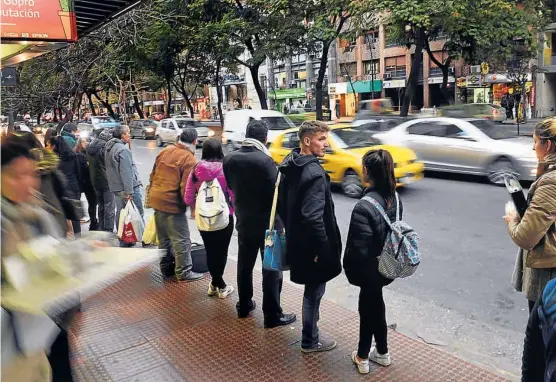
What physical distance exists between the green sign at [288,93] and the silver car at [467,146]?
39.7m

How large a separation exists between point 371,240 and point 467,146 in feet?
30.9

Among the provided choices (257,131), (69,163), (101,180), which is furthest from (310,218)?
(69,163)

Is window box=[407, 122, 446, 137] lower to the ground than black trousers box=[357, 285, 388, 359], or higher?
higher

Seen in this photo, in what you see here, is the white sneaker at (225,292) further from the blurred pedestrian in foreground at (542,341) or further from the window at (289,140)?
the window at (289,140)

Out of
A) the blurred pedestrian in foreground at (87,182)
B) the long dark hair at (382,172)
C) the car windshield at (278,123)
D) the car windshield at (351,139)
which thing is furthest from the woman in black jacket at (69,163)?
the car windshield at (278,123)

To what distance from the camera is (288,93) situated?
175 ft

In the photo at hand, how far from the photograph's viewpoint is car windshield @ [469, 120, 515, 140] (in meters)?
11.9

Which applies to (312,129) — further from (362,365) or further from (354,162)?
(354,162)

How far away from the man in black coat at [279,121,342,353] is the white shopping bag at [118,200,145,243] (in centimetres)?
280

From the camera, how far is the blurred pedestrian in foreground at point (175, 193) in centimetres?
533

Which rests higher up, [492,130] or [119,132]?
[119,132]

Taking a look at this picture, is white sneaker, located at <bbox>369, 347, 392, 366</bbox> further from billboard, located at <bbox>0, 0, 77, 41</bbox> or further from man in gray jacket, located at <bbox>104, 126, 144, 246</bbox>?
billboard, located at <bbox>0, 0, 77, 41</bbox>

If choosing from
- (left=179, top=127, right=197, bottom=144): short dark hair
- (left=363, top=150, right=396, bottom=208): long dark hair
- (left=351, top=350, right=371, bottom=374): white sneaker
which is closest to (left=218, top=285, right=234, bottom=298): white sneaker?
(left=179, top=127, right=197, bottom=144): short dark hair

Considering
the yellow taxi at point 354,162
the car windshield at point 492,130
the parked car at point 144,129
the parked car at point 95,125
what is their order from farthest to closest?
the parked car at point 144,129, the parked car at point 95,125, the car windshield at point 492,130, the yellow taxi at point 354,162
